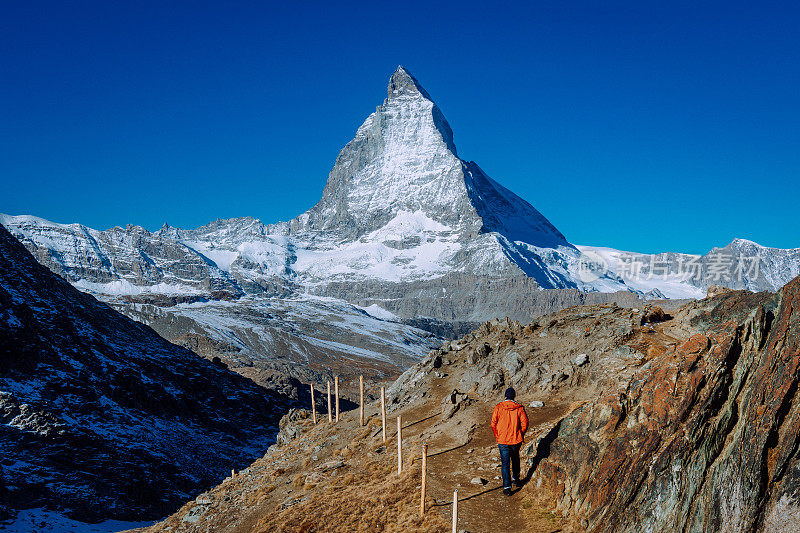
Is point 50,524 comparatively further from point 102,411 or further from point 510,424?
point 510,424

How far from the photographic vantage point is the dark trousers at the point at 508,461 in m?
17.3

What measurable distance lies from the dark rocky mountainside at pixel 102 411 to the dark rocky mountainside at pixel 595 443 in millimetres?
37280

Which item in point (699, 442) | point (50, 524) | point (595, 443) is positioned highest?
point (699, 442)

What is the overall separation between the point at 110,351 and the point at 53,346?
40.5 ft

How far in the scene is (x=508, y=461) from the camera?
17406 mm

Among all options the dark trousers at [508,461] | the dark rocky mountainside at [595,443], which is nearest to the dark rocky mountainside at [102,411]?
the dark rocky mountainside at [595,443]

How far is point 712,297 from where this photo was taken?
29.0m

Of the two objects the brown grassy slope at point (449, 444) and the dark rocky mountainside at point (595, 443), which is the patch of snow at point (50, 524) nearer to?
the brown grassy slope at point (449, 444)

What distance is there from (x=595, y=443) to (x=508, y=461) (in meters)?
2.51

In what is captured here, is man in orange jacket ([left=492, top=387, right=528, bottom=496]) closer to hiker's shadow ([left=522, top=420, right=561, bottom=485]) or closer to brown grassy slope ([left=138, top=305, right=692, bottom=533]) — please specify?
hiker's shadow ([left=522, top=420, right=561, bottom=485])

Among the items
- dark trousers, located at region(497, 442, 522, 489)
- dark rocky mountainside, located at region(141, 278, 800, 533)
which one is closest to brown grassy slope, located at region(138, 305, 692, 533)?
dark rocky mountainside, located at region(141, 278, 800, 533)

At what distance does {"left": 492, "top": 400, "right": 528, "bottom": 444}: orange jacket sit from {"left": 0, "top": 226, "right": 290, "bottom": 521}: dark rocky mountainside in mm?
52608

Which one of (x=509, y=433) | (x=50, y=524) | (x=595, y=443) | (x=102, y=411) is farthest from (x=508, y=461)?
(x=102, y=411)

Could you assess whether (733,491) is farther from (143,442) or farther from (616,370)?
(143,442)
